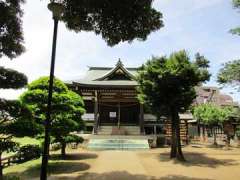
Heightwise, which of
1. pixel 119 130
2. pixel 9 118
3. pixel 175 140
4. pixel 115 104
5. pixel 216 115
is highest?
pixel 115 104

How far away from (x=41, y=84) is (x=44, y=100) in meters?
0.99

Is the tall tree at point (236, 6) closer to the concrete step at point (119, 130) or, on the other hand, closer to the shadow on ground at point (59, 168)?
Result: the shadow on ground at point (59, 168)

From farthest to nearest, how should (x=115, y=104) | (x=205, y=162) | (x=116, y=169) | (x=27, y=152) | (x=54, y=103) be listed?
1. (x=115, y=104)
2. (x=205, y=162)
3. (x=54, y=103)
4. (x=116, y=169)
5. (x=27, y=152)

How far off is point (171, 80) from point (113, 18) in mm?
8962

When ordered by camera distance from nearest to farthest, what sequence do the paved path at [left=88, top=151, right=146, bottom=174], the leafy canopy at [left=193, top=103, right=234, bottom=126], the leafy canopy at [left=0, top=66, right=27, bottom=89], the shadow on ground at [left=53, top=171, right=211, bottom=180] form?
1. the leafy canopy at [left=0, top=66, right=27, bottom=89]
2. the shadow on ground at [left=53, top=171, right=211, bottom=180]
3. the paved path at [left=88, top=151, right=146, bottom=174]
4. the leafy canopy at [left=193, top=103, right=234, bottom=126]

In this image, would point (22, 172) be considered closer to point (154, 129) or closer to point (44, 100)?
point (44, 100)

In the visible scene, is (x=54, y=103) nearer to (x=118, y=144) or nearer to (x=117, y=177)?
(x=117, y=177)

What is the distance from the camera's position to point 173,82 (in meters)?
20.3

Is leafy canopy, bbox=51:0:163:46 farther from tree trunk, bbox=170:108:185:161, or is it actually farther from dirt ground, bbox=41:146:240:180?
tree trunk, bbox=170:108:185:161

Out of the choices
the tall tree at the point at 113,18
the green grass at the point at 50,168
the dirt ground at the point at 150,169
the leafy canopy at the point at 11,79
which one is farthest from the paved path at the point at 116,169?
the tall tree at the point at 113,18

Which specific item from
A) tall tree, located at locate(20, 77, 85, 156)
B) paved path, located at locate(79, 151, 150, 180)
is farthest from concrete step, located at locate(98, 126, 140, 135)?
tall tree, located at locate(20, 77, 85, 156)

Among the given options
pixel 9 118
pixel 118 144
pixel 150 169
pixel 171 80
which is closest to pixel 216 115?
pixel 118 144

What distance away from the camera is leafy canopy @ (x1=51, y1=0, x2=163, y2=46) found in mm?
11766

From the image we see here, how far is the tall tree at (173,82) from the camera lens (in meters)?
20.2
